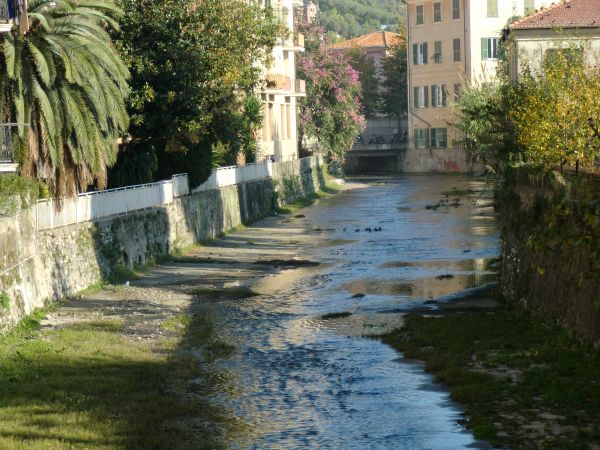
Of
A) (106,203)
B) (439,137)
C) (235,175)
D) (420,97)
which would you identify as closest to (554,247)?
(106,203)

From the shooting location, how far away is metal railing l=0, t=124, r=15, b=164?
1325 inches

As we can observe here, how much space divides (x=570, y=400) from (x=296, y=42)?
7047 cm

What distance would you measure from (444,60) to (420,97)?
4.74 meters

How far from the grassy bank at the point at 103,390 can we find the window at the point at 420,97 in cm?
8303

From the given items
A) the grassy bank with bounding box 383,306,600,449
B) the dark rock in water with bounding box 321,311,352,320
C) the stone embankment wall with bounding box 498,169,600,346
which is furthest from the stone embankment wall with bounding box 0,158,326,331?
the stone embankment wall with bounding box 498,169,600,346

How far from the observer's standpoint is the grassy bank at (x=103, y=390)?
60.4 feet

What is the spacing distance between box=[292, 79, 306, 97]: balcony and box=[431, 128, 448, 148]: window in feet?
66.0

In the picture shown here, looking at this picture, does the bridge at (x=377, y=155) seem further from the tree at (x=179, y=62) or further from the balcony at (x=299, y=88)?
the tree at (x=179, y=62)

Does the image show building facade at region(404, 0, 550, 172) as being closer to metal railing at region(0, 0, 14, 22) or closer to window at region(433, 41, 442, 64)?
window at region(433, 41, 442, 64)

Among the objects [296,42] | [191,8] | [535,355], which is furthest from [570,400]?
[296,42]

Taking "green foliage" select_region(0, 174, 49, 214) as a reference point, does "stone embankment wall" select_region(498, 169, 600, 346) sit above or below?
below

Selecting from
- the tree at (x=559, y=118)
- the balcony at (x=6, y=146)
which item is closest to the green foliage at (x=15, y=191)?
the balcony at (x=6, y=146)

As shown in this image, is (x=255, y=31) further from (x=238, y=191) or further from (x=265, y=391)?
(x=265, y=391)

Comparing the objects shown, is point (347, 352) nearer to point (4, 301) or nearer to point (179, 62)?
point (4, 301)
